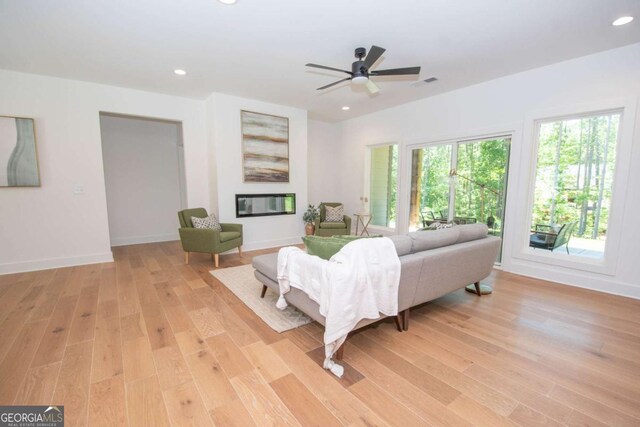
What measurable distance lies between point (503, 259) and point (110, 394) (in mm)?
4815

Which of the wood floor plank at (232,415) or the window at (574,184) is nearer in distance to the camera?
the wood floor plank at (232,415)


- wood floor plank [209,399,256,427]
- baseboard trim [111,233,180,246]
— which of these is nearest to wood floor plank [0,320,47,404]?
wood floor plank [209,399,256,427]

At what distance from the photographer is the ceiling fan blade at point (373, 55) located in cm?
257

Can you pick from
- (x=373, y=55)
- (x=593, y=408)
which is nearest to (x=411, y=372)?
(x=593, y=408)

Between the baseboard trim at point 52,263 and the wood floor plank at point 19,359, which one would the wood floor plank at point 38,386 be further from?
the baseboard trim at point 52,263

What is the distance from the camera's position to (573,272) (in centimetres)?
351

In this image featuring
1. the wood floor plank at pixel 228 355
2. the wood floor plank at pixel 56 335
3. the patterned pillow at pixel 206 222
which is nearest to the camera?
the wood floor plank at pixel 228 355

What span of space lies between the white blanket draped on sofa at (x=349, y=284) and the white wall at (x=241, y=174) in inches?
128

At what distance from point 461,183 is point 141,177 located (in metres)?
6.39

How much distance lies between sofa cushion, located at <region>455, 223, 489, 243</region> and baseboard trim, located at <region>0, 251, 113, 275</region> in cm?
530

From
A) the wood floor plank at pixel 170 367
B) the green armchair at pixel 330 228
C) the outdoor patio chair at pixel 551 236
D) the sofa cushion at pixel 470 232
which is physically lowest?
the wood floor plank at pixel 170 367

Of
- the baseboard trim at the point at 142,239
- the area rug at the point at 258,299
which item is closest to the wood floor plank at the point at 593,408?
the area rug at the point at 258,299

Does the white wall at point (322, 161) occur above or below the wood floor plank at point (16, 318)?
above

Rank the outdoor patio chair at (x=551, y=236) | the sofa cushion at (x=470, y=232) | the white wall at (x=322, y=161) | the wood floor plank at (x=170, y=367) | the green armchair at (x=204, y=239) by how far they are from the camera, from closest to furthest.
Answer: the wood floor plank at (x=170, y=367) < the sofa cushion at (x=470, y=232) < the outdoor patio chair at (x=551, y=236) < the green armchair at (x=204, y=239) < the white wall at (x=322, y=161)
